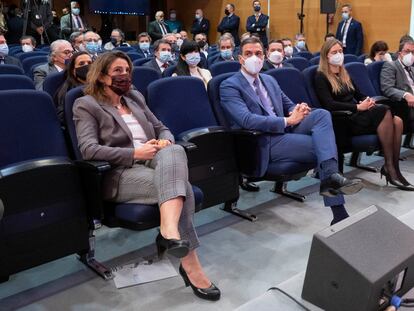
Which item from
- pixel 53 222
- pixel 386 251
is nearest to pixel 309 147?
pixel 53 222

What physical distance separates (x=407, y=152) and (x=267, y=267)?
8.46ft

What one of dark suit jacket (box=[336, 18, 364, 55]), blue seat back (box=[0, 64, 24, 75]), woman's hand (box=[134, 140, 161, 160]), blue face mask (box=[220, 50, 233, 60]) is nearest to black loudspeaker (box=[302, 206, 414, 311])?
woman's hand (box=[134, 140, 161, 160])

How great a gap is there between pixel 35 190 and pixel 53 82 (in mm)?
1168

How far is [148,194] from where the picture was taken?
2.10m

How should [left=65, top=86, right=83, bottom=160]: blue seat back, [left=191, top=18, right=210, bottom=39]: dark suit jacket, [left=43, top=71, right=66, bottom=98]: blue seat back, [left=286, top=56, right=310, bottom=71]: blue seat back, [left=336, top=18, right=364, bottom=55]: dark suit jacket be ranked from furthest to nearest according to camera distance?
[left=191, top=18, right=210, bottom=39]: dark suit jacket < [left=336, top=18, right=364, bottom=55]: dark suit jacket < [left=286, top=56, right=310, bottom=71]: blue seat back < [left=43, top=71, right=66, bottom=98]: blue seat back < [left=65, top=86, right=83, bottom=160]: blue seat back

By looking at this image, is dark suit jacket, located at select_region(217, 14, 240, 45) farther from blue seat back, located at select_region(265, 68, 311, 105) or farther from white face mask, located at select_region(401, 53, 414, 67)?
blue seat back, located at select_region(265, 68, 311, 105)

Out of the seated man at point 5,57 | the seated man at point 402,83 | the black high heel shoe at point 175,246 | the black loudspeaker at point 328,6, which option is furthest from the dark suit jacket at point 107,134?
the black loudspeaker at point 328,6

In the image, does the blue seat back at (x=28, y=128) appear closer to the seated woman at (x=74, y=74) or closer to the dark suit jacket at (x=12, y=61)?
the seated woman at (x=74, y=74)

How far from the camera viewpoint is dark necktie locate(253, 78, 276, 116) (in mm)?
3033

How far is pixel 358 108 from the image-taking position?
133 inches

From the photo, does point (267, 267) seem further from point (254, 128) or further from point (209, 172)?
point (254, 128)

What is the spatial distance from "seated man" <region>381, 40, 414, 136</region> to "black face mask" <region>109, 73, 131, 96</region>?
2.43m

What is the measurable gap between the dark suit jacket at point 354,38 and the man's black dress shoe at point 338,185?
7114 millimetres

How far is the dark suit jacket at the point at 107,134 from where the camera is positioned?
86.1 inches
